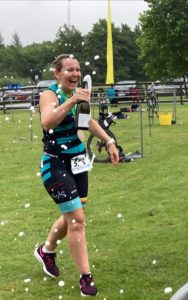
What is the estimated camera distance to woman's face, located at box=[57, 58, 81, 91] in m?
3.89

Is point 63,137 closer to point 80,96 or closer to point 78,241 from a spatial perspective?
point 80,96

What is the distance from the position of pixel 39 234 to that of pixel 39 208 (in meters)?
1.14

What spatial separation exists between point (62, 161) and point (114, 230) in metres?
1.77

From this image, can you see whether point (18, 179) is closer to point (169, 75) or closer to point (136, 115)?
point (136, 115)

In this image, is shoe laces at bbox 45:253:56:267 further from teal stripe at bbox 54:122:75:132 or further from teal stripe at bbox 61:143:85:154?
teal stripe at bbox 54:122:75:132

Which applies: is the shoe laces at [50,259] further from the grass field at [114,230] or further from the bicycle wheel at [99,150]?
the bicycle wheel at [99,150]

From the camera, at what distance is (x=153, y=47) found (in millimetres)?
37062

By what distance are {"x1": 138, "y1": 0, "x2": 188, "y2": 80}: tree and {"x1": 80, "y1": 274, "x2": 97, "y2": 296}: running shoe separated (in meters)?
31.4

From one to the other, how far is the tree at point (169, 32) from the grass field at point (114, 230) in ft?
84.4

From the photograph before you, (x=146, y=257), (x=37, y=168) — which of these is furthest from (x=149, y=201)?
(x=37, y=168)

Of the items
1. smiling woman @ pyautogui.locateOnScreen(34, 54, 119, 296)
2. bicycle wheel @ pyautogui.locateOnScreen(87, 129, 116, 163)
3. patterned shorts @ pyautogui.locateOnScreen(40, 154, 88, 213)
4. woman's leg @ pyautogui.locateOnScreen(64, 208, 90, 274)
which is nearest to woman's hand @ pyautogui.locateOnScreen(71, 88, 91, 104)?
smiling woman @ pyautogui.locateOnScreen(34, 54, 119, 296)

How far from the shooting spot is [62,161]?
3961mm

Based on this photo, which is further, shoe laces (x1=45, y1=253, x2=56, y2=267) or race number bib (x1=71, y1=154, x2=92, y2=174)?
shoe laces (x1=45, y1=253, x2=56, y2=267)

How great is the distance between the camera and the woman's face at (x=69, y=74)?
389cm
